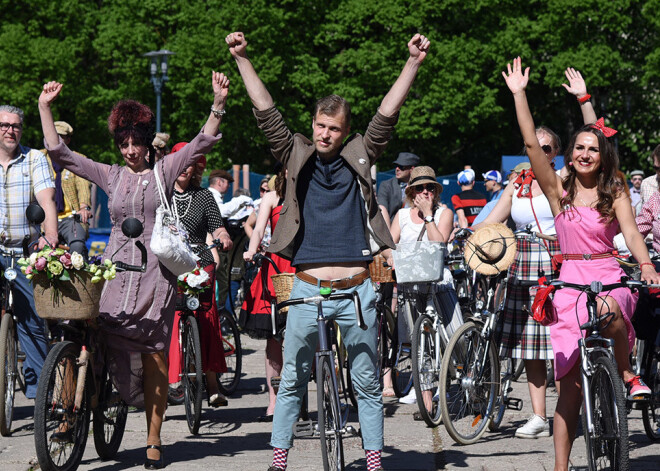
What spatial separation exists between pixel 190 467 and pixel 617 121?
33.2m

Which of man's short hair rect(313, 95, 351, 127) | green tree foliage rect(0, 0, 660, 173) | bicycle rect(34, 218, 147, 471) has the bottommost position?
bicycle rect(34, 218, 147, 471)

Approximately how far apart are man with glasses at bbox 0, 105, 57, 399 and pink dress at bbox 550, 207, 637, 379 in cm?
377

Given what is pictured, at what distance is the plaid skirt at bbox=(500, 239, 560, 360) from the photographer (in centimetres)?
752

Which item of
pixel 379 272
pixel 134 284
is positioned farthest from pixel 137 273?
pixel 379 272

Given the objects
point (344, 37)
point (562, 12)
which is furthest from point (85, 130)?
point (562, 12)

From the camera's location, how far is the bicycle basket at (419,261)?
7.89 meters

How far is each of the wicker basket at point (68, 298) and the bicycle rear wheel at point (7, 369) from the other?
5.48ft

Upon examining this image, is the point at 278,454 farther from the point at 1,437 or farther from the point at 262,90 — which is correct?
the point at 1,437

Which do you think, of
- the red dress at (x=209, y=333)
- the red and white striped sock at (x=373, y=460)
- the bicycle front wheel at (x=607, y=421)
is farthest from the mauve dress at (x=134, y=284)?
the bicycle front wheel at (x=607, y=421)

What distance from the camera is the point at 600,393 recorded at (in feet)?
18.0

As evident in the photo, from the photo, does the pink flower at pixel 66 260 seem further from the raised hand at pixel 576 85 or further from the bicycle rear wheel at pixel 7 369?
the raised hand at pixel 576 85

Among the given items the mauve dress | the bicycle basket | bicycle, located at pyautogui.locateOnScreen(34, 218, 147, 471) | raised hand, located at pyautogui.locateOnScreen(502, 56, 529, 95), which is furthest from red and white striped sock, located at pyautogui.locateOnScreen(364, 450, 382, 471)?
the bicycle basket

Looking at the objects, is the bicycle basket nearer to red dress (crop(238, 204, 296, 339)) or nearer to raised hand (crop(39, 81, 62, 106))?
red dress (crop(238, 204, 296, 339))

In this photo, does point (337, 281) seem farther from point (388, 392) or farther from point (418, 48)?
point (388, 392)
